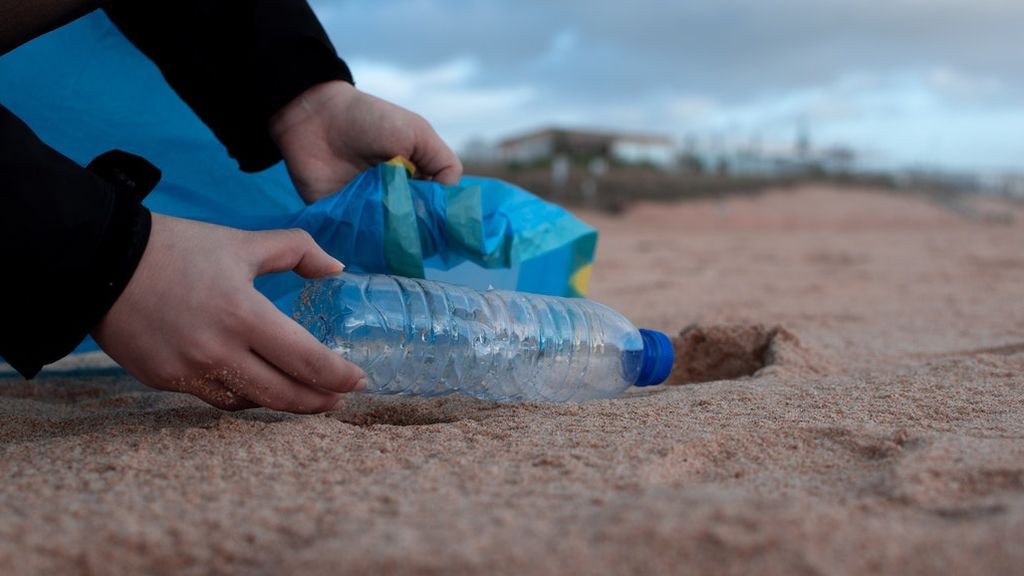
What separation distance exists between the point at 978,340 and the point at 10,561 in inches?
110

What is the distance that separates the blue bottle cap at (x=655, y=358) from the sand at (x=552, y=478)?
0.06 meters

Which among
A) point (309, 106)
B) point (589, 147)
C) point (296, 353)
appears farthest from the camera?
point (589, 147)

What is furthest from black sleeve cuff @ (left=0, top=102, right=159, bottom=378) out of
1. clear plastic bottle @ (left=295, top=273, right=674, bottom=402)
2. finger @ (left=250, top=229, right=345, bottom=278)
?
clear plastic bottle @ (left=295, top=273, right=674, bottom=402)

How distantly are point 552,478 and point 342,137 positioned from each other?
110 cm

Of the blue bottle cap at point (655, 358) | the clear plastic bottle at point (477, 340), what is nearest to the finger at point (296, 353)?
the clear plastic bottle at point (477, 340)

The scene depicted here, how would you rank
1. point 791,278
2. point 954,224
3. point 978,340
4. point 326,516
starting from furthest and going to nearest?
point 954,224 → point 791,278 → point 978,340 → point 326,516

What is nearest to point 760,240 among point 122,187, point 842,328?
point 842,328

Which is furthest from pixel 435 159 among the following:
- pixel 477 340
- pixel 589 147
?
pixel 589 147

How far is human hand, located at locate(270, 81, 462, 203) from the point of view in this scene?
1.94 m

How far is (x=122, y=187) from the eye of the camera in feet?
4.23

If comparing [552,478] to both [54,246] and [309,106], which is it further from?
[309,106]

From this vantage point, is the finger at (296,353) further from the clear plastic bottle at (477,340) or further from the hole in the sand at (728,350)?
the hole in the sand at (728,350)

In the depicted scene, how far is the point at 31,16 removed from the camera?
1.55 meters

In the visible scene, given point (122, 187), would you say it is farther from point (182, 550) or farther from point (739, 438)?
point (739, 438)
